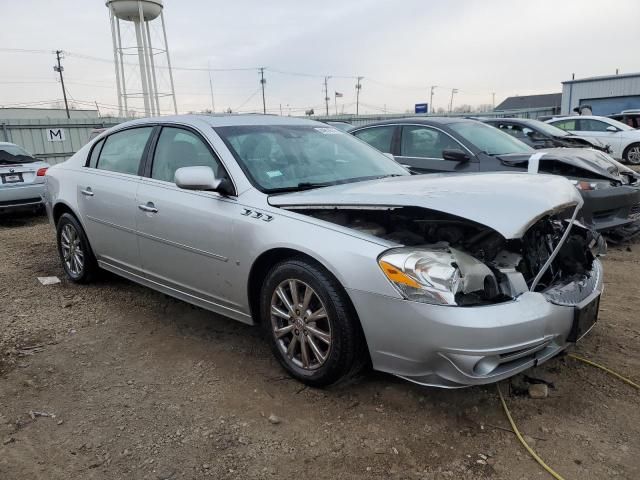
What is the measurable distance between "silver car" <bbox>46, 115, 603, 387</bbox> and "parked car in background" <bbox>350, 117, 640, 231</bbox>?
247 centimetres

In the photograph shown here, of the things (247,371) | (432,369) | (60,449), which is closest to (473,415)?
(432,369)

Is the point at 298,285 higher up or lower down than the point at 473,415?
higher up

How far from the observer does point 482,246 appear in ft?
9.62

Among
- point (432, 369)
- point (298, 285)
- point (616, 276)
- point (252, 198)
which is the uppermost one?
point (252, 198)

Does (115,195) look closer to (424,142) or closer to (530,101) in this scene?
(424,142)

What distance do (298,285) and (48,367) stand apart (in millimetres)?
1847

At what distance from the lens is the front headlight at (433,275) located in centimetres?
246

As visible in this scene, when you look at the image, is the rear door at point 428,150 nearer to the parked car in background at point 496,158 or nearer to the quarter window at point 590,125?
the parked car in background at point 496,158

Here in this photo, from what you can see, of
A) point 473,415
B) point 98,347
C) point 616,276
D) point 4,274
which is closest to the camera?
point 473,415

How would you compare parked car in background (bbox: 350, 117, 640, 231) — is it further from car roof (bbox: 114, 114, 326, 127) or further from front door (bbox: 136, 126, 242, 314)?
front door (bbox: 136, 126, 242, 314)

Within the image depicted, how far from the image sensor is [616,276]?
493cm

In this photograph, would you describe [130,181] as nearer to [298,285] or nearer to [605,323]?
[298,285]

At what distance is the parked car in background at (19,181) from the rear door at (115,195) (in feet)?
14.1

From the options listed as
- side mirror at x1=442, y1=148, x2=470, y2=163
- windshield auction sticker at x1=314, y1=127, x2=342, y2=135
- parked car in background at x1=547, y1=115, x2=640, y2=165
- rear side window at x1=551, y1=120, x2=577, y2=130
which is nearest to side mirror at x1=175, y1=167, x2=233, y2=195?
windshield auction sticker at x1=314, y1=127, x2=342, y2=135
